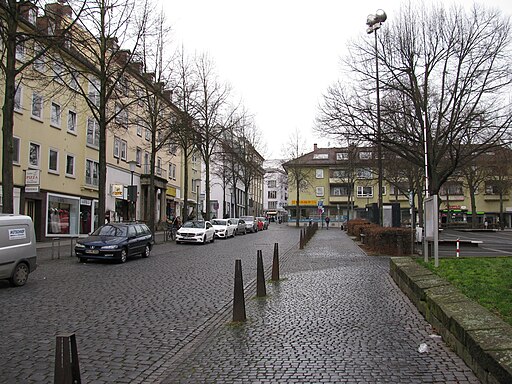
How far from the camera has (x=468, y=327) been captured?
557 centimetres

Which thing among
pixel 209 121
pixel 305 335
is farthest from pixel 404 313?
pixel 209 121

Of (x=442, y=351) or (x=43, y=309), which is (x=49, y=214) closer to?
(x=43, y=309)

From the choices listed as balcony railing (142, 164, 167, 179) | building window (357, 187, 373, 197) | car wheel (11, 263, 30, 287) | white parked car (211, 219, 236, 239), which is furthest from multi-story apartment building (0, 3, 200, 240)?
building window (357, 187, 373, 197)

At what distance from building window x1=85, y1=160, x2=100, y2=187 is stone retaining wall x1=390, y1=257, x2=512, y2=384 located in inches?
1196

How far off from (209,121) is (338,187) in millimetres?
52400

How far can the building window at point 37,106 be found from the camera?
29406 millimetres

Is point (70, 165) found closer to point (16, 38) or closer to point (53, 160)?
point (53, 160)

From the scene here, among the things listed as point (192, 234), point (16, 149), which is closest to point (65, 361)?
point (192, 234)

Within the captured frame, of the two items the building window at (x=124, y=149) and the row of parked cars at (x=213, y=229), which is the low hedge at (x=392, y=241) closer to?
the row of parked cars at (x=213, y=229)

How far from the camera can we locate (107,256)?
1839 cm

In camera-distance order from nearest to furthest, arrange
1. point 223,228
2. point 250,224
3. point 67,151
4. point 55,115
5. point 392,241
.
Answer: point 392,241 < point 55,115 < point 67,151 < point 223,228 < point 250,224

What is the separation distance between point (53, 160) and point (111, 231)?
14.3 metres

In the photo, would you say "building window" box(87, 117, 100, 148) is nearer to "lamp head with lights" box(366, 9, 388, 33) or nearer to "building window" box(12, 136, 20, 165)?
"building window" box(12, 136, 20, 165)

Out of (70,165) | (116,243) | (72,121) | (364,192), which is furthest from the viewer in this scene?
(364,192)
